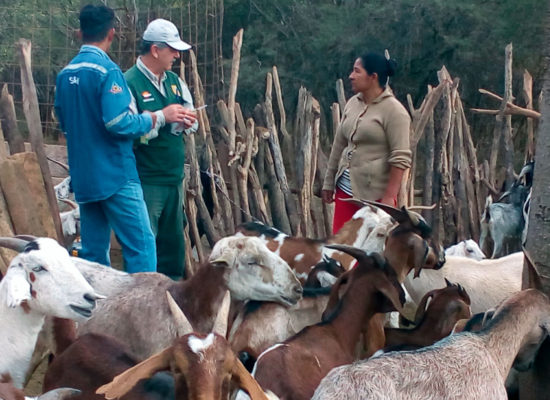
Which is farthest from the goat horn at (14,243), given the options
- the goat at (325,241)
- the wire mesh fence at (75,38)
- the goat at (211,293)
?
the wire mesh fence at (75,38)

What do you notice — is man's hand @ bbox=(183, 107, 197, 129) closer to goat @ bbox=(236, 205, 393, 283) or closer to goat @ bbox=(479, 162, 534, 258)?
goat @ bbox=(236, 205, 393, 283)

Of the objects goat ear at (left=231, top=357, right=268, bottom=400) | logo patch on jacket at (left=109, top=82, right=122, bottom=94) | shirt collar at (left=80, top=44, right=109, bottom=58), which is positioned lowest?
goat ear at (left=231, top=357, right=268, bottom=400)

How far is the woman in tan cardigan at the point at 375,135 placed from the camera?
5867mm

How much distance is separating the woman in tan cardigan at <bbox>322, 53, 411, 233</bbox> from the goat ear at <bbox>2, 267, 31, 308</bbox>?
98.6 inches

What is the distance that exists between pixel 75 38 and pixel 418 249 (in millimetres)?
10811

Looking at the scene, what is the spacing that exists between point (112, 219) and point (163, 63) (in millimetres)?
1083

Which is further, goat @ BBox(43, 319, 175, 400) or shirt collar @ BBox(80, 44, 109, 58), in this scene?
shirt collar @ BBox(80, 44, 109, 58)

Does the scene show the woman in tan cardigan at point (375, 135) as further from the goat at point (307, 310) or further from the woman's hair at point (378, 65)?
the goat at point (307, 310)

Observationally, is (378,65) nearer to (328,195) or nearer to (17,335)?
(328,195)

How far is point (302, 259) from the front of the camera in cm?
648

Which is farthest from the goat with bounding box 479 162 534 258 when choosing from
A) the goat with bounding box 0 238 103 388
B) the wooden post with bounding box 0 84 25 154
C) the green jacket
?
the goat with bounding box 0 238 103 388

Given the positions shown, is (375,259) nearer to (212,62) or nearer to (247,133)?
(247,133)

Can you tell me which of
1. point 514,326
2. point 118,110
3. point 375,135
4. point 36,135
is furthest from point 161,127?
point 514,326

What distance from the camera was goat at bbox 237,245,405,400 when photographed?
13.7ft
